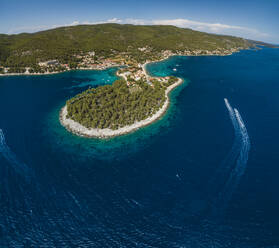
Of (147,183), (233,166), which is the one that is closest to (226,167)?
(233,166)

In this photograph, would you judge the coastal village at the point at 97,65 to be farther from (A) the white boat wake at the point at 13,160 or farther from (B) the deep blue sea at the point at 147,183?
(A) the white boat wake at the point at 13,160

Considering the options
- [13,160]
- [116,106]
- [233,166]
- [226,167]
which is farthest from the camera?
[116,106]

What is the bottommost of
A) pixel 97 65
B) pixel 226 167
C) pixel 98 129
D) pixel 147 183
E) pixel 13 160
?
pixel 147 183

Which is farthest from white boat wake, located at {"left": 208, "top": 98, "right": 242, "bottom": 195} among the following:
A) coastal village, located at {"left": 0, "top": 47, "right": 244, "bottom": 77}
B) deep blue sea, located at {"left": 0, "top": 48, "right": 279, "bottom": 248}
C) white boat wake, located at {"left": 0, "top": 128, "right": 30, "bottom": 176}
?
coastal village, located at {"left": 0, "top": 47, "right": 244, "bottom": 77}

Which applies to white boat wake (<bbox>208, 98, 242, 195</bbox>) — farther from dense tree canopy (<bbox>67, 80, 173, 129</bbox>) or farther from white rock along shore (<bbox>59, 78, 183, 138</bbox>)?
dense tree canopy (<bbox>67, 80, 173, 129</bbox>)

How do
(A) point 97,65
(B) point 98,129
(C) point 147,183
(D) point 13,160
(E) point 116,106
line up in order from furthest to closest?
(A) point 97,65 < (E) point 116,106 < (B) point 98,129 < (D) point 13,160 < (C) point 147,183

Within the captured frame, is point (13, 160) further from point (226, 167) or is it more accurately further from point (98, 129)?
point (226, 167)

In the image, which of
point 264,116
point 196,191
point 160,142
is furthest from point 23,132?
point 264,116
